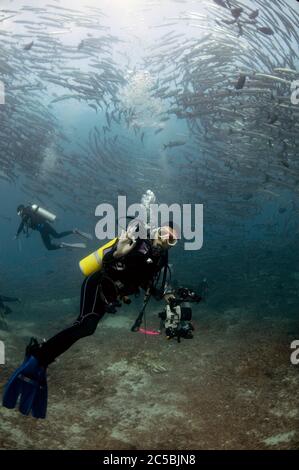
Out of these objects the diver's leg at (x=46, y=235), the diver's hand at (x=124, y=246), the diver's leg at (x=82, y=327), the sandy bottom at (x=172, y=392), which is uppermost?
the diver's leg at (x=46, y=235)

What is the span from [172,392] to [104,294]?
9.99ft

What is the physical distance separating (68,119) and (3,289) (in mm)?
27638

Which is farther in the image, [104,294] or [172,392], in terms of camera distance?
[172,392]

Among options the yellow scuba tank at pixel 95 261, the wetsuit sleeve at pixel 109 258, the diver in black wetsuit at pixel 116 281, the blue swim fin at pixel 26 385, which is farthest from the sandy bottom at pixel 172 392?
the wetsuit sleeve at pixel 109 258

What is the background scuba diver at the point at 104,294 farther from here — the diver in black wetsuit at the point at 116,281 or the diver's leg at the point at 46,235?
the diver's leg at the point at 46,235

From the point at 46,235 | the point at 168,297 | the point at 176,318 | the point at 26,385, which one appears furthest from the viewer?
the point at 46,235

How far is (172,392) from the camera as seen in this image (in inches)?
238

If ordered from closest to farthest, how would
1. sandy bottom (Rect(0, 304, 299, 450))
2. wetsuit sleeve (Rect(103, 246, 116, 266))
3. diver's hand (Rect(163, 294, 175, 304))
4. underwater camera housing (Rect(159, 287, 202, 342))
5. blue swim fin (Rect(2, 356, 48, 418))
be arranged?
blue swim fin (Rect(2, 356, 48, 418))
wetsuit sleeve (Rect(103, 246, 116, 266))
diver's hand (Rect(163, 294, 175, 304))
underwater camera housing (Rect(159, 287, 202, 342))
sandy bottom (Rect(0, 304, 299, 450))

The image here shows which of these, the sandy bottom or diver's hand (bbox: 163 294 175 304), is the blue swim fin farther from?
diver's hand (bbox: 163 294 175 304)

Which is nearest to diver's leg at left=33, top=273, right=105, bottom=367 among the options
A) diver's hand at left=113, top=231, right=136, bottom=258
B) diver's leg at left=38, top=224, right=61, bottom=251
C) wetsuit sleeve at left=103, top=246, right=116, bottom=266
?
wetsuit sleeve at left=103, top=246, right=116, bottom=266

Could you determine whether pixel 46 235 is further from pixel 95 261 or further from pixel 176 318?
pixel 176 318

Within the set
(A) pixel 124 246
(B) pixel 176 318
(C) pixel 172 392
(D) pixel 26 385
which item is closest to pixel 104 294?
(A) pixel 124 246

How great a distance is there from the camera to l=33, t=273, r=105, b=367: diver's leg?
3.85 meters

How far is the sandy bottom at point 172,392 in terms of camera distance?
4.52 metres
